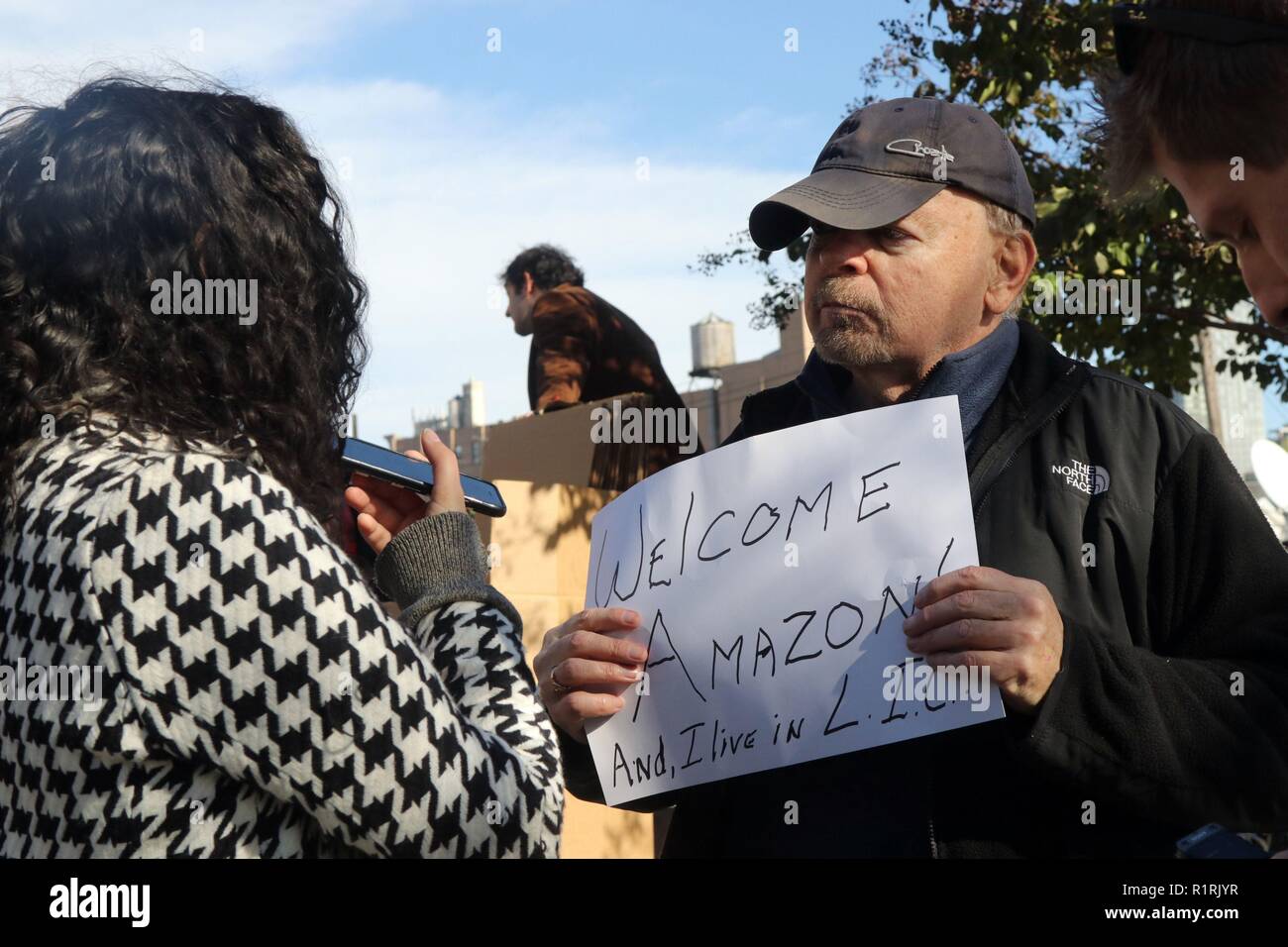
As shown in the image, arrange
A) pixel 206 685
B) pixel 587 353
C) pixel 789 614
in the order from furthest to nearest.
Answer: pixel 587 353 < pixel 789 614 < pixel 206 685

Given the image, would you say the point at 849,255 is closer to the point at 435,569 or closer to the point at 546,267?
the point at 435,569

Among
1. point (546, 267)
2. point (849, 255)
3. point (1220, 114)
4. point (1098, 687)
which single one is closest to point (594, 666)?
point (1098, 687)

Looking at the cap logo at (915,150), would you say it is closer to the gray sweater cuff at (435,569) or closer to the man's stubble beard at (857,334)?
the man's stubble beard at (857,334)

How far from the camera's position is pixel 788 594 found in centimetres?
182

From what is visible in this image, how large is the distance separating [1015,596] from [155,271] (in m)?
1.10

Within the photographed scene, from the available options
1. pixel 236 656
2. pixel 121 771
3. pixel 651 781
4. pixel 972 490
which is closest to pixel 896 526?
pixel 972 490

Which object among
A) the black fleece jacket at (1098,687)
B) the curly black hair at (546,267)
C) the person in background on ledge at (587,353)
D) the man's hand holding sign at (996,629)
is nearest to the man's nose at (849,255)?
the black fleece jacket at (1098,687)

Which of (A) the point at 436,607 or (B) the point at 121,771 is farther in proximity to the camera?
(A) the point at 436,607

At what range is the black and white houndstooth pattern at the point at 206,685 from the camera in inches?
49.0

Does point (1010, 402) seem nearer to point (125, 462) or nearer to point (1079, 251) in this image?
point (125, 462)

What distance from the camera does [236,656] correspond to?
125 centimetres

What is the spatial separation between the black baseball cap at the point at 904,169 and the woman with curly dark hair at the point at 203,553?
2.85ft

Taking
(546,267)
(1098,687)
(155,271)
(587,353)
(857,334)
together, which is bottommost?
(1098,687)
